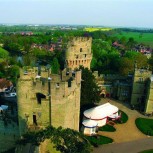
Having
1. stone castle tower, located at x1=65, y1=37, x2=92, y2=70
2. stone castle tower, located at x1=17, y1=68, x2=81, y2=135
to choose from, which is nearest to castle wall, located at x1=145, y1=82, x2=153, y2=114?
stone castle tower, located at x1=65, y1=37, x2=92, y2=70

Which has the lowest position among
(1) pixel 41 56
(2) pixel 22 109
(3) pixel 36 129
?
(1) pixel 41 56

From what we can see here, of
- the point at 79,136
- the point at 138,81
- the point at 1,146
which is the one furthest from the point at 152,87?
the point at 1,146

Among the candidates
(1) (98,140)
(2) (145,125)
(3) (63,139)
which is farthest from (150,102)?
(3) (63,139)

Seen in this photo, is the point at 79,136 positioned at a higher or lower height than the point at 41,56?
higher

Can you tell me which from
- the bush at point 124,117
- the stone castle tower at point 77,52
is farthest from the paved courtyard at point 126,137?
the stone castle tower at point 77,52

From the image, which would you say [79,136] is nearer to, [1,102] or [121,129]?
[121,129]

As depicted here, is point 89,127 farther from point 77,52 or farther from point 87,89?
point 77,52

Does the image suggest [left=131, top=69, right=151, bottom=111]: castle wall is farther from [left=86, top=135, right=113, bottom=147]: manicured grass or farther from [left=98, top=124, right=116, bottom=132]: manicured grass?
[left=86, top=135, right=113, bottom=147]: manicured grass
